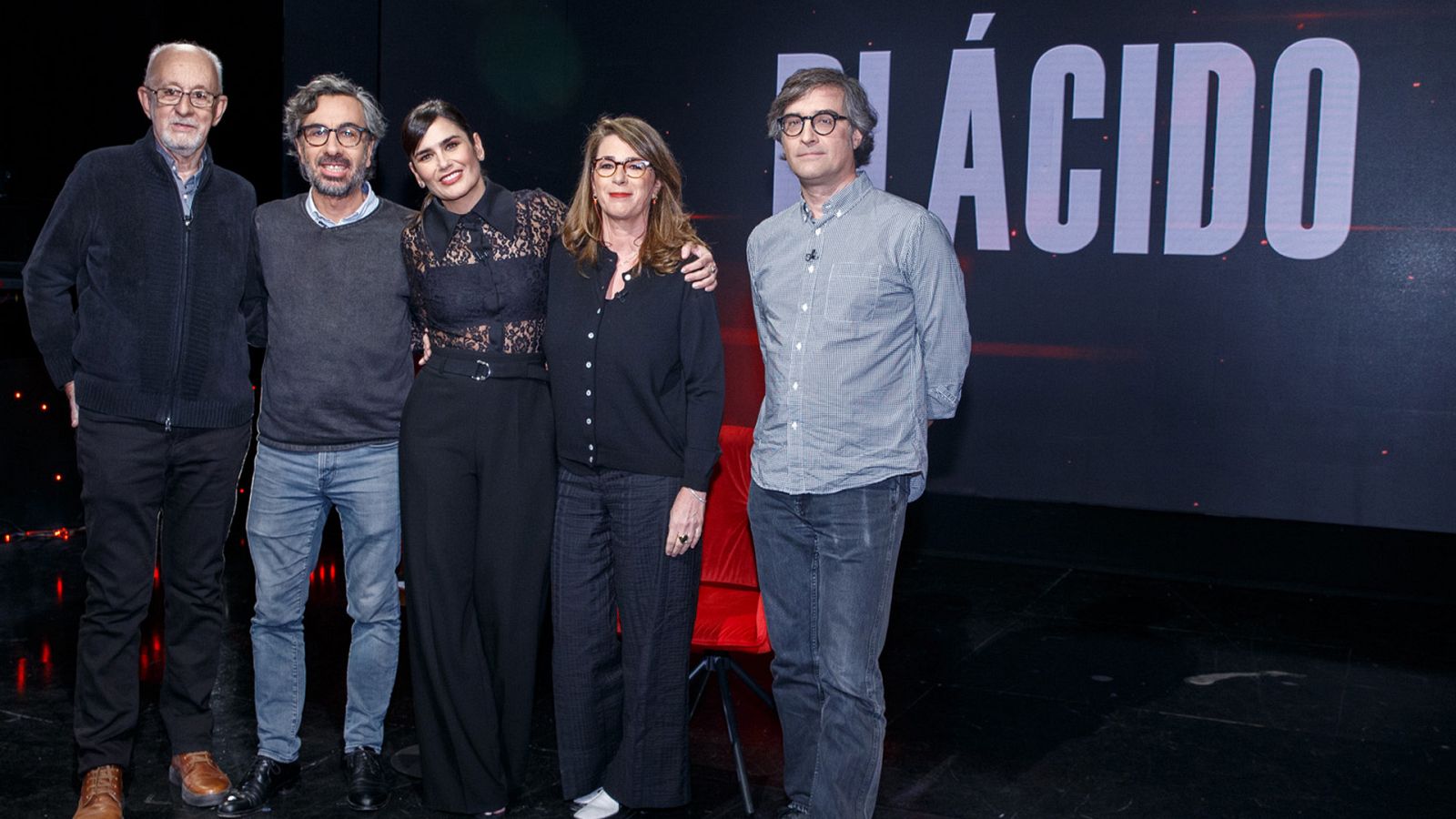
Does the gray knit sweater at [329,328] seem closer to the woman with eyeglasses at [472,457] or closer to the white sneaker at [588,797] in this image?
the woman with eyeglasses at [472,457]

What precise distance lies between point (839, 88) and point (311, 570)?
178cm

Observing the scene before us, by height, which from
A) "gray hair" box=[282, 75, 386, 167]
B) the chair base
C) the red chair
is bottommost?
the chair base

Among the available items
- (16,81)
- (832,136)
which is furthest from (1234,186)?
(16,81)

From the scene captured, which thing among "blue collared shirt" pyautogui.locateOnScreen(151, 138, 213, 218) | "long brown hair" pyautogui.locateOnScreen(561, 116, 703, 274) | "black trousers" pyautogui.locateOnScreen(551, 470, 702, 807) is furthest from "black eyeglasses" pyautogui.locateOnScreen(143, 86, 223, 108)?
"black trousers" pyautogui.locateOnScreen(551, 470, 702, 807)

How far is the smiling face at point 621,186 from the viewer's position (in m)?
2.95

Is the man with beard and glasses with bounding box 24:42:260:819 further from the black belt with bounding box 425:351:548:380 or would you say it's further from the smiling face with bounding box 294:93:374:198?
the black belt with bounding box 425:351:548:380

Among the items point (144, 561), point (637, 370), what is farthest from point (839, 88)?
point (144, 561)

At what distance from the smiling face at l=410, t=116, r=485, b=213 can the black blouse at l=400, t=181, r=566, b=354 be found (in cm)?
3

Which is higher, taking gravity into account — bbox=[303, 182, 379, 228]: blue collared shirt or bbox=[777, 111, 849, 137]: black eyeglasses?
bbox=[777, 111, 849, 137]: black eyeglasses

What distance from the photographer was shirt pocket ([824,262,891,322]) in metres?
2.83

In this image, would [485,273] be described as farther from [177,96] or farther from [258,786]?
[258,786]

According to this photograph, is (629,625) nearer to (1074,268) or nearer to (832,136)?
(832,136)

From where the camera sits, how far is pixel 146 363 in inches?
123

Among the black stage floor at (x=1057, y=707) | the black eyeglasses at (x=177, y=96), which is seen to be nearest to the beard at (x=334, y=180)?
the black eyeglasses at (x=177, y=96)
